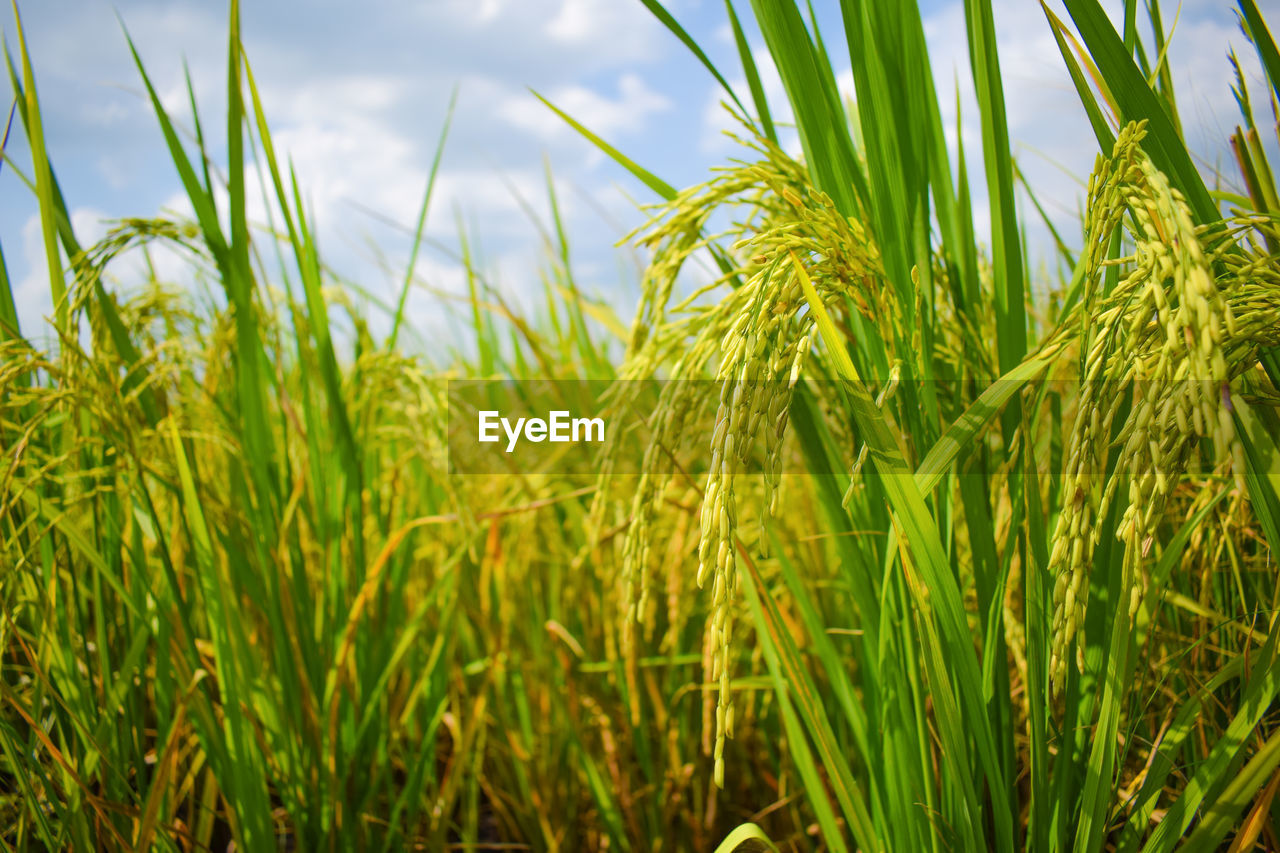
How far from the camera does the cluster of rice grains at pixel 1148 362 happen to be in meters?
0.47

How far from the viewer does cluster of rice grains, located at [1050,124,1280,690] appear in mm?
471

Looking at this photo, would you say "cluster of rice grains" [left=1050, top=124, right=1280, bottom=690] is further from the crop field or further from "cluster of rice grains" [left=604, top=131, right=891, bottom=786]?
"cluster of rice grains" [left=604, top=131, right=891, bottom=786]

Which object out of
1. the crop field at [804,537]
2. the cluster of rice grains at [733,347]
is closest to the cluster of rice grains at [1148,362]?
the crop field at [804,537]

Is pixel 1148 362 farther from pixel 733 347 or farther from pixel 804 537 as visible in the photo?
pixel 804 537

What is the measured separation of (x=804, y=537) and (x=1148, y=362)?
76 centimetres

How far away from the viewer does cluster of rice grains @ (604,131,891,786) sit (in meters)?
0.56

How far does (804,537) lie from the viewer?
1283mm

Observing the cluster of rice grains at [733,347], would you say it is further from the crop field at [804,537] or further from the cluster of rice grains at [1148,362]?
the cluster of rice grains at [1148,362]

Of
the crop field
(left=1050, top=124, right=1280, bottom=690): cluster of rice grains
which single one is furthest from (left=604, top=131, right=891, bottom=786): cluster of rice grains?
(left=1050, top=124, right=1280, bottom=690): cluster of rice grains

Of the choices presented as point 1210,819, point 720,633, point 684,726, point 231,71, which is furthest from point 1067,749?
point 231,71

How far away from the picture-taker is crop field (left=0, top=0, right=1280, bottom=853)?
0.64 metres

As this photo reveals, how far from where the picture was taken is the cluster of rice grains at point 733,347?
1.83ft

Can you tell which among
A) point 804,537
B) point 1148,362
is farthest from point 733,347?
point 804,537

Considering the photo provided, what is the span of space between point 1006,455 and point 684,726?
3.76ft
